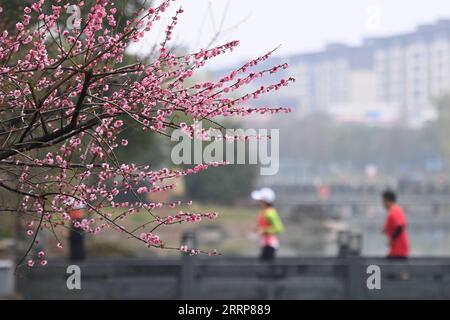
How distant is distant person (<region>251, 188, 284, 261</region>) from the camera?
13359 millimetres

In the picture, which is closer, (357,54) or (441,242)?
(441,242)

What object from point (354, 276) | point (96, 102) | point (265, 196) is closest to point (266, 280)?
point (354, 276)

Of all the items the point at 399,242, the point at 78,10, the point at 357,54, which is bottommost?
the point at 399,242

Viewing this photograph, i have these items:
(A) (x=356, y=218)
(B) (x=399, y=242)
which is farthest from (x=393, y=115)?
(B) (x=399, y=242)

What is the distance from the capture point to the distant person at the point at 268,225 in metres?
13.4

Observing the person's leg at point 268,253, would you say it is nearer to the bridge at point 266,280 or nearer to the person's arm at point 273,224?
the person's arm at point 273,224

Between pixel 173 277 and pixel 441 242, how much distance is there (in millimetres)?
37842

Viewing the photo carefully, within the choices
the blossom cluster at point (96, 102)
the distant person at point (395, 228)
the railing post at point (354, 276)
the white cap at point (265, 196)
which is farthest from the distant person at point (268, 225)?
the blossom cluster at point (96, 102)

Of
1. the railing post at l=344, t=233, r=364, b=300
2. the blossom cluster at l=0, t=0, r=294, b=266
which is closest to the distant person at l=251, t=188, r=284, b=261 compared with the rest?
the railing post at l=344, t=233, r=364, b=300

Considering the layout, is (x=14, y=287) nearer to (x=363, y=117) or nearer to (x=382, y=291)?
(x=382, y=291)

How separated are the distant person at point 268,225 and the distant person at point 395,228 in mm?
1493

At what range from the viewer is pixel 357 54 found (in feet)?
435

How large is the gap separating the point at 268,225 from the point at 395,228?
1.77 m

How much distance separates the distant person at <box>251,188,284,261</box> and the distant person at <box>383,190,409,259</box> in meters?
1.49
